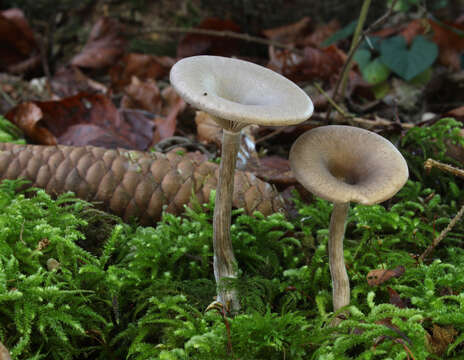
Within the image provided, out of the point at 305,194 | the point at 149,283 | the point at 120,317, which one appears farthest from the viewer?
the point at 305,194

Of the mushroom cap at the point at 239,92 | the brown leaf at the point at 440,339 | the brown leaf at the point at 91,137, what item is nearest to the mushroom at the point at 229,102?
the mushroom cap at the point at 239,92

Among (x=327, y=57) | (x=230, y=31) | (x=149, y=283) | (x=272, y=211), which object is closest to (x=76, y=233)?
(x=149, y=283)

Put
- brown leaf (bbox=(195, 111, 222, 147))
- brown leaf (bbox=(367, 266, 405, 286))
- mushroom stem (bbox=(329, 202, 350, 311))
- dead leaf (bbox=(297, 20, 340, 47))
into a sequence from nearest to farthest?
1. mushroom stem (bbox=(329, 202, 350, 311))
2. brown leaf (bbox=(367, 266, 405, 286))
3. brown leaf (bbox=(195, 111, 222, 147))
4. dead leaf (bbox=(297, 20, 340, 47))

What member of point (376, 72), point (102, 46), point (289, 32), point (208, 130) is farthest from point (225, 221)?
point (289, 32)

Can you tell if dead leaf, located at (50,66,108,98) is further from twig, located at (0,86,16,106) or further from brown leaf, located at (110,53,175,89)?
twig, located at (0,86,16,106)

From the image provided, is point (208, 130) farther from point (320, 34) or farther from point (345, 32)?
point (320, 34)

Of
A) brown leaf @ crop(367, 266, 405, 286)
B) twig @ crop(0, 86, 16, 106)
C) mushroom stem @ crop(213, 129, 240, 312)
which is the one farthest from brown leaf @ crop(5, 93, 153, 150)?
brown leaf @ crop(367, 266, 405, 286)

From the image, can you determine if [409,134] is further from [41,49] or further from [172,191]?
[41,49]
